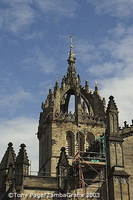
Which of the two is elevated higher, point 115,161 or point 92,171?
point 115,161

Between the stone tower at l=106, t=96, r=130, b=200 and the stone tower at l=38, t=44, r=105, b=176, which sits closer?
the stone tower at l=106, t=96, r=130, b=200

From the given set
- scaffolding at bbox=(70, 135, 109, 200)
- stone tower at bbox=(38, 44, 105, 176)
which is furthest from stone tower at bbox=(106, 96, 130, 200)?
stone tower at bbox=(38, 44, 105, 176)

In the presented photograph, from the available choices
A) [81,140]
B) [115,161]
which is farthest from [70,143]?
[115,161]

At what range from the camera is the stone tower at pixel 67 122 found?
221 ft

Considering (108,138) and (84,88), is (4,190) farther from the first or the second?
(84,88)

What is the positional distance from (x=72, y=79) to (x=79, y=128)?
986 centimetres

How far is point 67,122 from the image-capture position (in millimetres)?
68750

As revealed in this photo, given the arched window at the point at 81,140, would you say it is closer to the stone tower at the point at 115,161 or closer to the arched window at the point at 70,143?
the arched window at the point at 70,143

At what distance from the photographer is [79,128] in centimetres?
6894

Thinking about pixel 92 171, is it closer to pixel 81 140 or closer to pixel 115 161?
pixel 115 161

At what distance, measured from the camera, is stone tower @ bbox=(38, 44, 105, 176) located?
221ft

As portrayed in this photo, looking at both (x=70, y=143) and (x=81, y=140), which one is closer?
(x=70, y=143)

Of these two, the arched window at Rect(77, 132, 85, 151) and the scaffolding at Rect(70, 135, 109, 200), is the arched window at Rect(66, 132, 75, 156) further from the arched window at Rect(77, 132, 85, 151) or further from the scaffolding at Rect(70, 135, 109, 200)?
the scaffolding at Rect(70, 135, 109, 200)

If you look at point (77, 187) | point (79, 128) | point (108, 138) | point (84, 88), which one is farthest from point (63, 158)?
point (84, 88)
